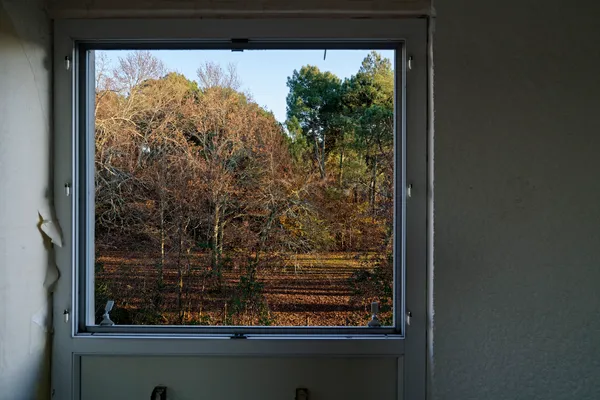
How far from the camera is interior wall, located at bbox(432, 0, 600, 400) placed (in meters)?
1.60

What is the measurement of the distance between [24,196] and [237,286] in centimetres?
92

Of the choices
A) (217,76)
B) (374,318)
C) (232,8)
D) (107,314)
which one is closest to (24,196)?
(107,314)

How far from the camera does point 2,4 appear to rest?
4.83 ft

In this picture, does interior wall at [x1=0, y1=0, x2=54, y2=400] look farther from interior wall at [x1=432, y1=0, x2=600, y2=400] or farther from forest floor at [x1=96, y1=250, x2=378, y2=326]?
interior wall at [x1=432, y1=0, x2=600, y2=400]

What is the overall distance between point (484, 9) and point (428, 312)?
126cm

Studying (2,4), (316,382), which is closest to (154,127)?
(2,4)

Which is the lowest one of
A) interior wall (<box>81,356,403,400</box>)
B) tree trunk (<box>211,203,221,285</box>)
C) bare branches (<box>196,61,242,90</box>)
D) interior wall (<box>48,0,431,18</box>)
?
interior wall (<box>81,356,403,400</box>)

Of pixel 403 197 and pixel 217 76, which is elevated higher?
pixel 217 76

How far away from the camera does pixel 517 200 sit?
1.61 m

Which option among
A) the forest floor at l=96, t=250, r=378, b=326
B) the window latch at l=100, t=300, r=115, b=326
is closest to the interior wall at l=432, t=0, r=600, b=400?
the forest floor at l=96, t=250, r=378, b=326

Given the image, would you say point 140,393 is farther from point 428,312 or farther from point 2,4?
point 2,4

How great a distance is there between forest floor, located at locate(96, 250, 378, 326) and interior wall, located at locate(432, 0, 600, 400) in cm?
41

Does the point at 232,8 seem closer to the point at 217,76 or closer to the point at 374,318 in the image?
the point at 217,76

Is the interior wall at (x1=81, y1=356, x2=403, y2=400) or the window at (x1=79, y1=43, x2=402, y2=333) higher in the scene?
the window at (x1=79, y1=43, x2=402, y2=333)
